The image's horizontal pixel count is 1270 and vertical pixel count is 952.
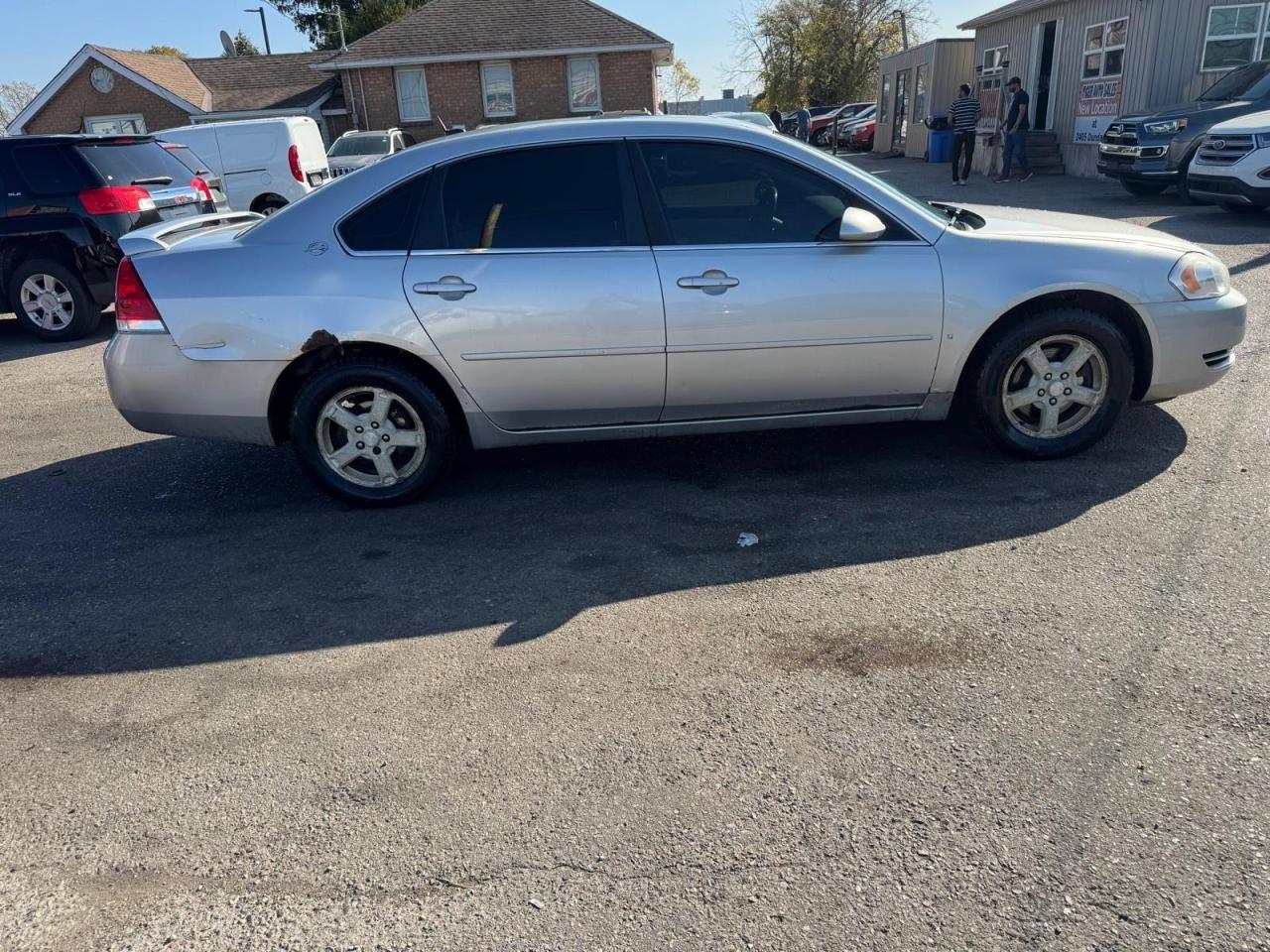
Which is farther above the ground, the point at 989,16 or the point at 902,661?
the point at 989,16

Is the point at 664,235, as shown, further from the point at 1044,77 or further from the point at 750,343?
the point at 1044,77

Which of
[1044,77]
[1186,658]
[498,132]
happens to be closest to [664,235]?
[498,132]

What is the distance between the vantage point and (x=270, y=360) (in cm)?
Result: 448

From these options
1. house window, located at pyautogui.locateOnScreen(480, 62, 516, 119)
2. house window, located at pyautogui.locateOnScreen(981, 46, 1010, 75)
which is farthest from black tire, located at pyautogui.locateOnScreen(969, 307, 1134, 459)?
house window, located at pyautogui.locateOnScreen(480, 62, 516, 119)

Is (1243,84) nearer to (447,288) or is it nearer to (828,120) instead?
(447,288)

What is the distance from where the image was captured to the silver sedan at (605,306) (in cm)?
442

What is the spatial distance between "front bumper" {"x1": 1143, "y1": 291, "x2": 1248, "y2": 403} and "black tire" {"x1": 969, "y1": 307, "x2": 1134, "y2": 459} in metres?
0.16

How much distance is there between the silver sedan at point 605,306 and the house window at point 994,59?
72.4 feet

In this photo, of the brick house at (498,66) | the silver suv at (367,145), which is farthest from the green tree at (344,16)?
the silver suv at (367,145)

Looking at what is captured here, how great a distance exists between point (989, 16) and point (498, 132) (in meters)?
23.1

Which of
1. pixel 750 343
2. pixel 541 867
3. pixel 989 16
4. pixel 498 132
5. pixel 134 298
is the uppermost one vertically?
pixel 989 16

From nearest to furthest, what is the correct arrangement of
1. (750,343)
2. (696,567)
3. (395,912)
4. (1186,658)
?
(395,912) < (1186,658) < (696,567) < (750,343)

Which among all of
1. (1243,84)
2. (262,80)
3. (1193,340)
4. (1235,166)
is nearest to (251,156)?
(1235,166)

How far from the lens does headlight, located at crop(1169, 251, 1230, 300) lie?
468 cm
